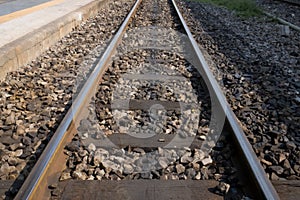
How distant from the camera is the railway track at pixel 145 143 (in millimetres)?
2326

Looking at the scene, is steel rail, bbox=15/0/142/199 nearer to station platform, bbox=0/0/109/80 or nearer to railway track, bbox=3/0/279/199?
railway track, bbox=3/0/279/199

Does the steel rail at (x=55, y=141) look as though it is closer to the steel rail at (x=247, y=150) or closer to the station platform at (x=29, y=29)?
the station platform at (x=29, y=29)

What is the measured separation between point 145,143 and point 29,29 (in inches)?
165

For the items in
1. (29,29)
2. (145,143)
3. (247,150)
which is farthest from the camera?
(29,29)

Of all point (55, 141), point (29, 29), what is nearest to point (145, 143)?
point (55, 141)

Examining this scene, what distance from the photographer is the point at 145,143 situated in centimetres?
291

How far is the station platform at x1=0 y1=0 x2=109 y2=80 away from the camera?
4.73m

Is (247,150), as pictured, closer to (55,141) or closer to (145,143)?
(145,143)

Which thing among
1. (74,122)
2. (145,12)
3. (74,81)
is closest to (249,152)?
(74,122)

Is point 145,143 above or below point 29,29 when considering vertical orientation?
below

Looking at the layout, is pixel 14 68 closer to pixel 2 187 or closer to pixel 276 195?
pixel 2 187

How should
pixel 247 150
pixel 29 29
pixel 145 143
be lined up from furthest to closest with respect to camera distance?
pixel 29 29 → pixel 145 143 → pixel 247 150

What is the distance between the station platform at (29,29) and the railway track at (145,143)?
1.13m

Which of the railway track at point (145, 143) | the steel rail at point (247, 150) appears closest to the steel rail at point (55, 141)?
the railway track at point (145, 143)
